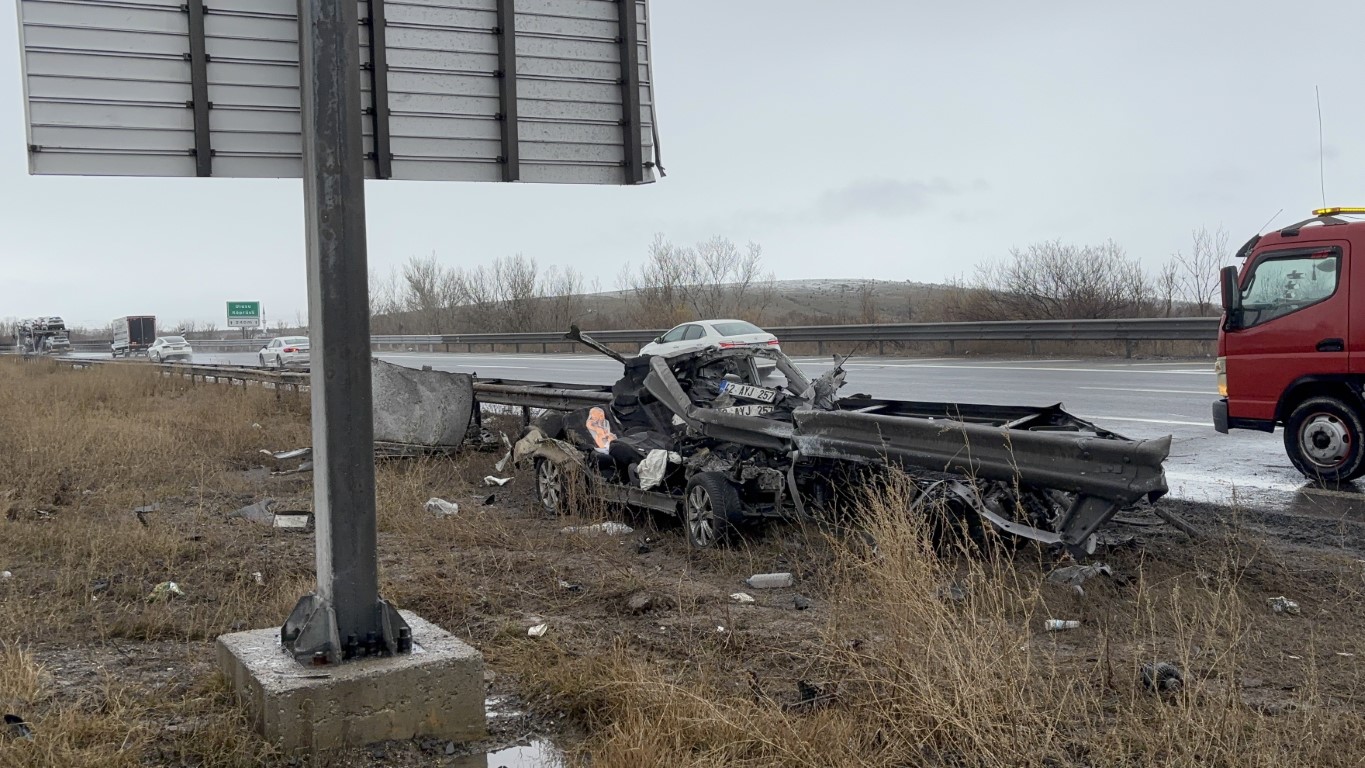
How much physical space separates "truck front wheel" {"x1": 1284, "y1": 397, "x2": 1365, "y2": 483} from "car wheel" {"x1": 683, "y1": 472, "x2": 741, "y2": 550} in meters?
5.29

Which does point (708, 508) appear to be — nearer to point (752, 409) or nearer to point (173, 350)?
point (752, 409)

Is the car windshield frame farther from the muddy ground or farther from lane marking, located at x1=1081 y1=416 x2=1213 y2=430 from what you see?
the muddy ground

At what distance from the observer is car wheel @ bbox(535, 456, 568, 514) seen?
9.28 metres

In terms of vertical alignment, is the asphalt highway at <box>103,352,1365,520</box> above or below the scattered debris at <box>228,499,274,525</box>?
above

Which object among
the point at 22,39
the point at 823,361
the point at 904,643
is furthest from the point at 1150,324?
the point at 22,39

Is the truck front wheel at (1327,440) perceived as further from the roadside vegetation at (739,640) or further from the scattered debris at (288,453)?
the scattered debris at (288,453)

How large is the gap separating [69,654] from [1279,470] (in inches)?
375

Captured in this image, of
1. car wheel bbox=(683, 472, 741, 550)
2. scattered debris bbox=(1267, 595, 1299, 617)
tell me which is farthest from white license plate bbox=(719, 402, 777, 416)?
scattered debris bbox=(1267, 595, 1299, 617)

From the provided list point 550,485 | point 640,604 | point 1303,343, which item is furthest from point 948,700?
point 1303,343

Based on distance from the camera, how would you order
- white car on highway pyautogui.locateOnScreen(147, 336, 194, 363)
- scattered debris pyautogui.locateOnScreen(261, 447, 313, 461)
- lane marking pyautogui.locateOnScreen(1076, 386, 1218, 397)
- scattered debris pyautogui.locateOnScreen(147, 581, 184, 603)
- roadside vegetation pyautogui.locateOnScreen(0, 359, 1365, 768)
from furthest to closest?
white car on highway pyautogui.locateOnScreen(147, 336, 194, 363), lane marking pyautogui.locateOnScreen(1076, 386, 1218, 397), scattered debris pyautogui.locateOnScreen(261, 447, 313, 461), scattered debris pyautogui.locateOnScreen(147, 581, 184, 603), roadside vegetation pyautogui.locateOnScreen(0, 359, 1365, 768)

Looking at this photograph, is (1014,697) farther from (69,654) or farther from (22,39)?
(22,39)

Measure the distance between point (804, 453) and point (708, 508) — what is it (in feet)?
3.08

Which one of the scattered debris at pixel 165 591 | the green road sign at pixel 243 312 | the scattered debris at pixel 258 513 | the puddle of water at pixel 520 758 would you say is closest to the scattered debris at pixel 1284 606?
the puddle of water at pixel 520 758

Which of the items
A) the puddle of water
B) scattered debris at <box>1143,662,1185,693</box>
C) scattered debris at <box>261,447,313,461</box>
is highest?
scattered debris at <box>261,447,313,461</box>
